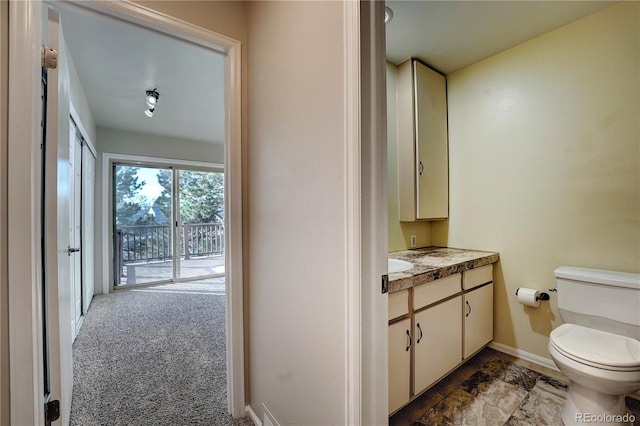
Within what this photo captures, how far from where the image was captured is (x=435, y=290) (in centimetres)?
160

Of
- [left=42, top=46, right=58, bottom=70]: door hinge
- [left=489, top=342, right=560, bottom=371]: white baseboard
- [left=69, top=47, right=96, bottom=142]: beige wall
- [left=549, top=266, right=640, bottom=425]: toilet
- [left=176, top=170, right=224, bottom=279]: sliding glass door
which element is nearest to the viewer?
[left=42, top=46, right=58, bottom=70]: door hinge

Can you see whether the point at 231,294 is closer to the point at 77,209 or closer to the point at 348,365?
the point at 348,365

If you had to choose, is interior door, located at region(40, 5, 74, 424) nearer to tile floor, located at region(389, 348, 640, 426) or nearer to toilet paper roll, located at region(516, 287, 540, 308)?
tile floor, located at region(389, 348, 640, 426)

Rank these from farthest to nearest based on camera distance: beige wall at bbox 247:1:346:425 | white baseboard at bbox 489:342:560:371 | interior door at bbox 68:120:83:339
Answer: interior door at bbox 68:120:83:339 → white baseboard at bbox 489:342:560:371 → beige wall at bbox 247:1:346:425

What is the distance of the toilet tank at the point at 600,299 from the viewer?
60.2 inches

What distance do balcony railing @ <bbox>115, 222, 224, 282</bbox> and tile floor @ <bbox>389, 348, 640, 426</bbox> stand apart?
428 cm

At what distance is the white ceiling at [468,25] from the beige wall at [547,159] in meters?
0.14

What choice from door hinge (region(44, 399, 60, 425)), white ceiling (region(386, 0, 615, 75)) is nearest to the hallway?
door hinge (region(44, 399, 60, 425))

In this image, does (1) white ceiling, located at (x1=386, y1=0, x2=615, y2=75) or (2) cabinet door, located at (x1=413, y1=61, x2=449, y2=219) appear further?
(2) cabinet door, located at (x1=413, y1=61, x2=449, y2=219)

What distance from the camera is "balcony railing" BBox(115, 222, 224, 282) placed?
164 inches

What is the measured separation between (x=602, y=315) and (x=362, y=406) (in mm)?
1737

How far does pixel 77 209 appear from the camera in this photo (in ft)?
8.99

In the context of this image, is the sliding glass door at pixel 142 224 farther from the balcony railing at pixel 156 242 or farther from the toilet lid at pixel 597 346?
the toilet lid at pixel 597 346

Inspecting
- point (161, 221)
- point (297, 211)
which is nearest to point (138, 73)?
point (297, 211)
